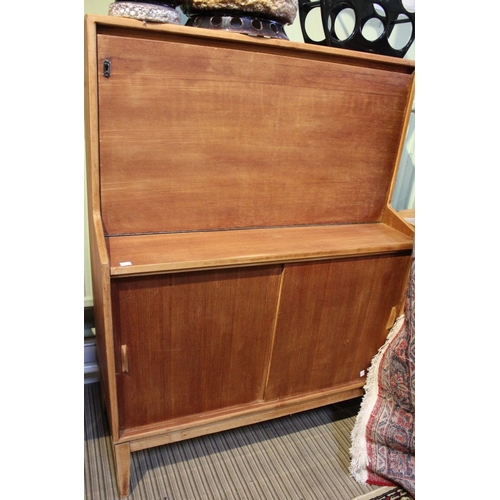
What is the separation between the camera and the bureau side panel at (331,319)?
3.83 ft

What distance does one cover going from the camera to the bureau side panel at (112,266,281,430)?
1.01 m

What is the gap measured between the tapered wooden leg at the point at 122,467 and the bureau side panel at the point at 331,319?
1.35 ft

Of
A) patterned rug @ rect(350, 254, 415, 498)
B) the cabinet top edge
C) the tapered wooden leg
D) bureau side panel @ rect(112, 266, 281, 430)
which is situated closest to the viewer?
the cabinet top edge

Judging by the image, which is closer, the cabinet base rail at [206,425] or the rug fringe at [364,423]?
the cabinet base rail at [206,425]

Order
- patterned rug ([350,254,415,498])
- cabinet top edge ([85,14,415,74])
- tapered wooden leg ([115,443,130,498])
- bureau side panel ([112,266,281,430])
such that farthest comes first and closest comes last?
patterned rug ([350,254,415,498])
tapered wooden leg ([115,443,130,498])
bureau side panel ([112,266,281,430])
cabinet top edge ([85,14,415,74])

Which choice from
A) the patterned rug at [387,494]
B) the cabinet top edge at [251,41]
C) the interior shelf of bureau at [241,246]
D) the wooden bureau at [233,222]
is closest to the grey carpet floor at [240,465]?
the patterned rug at [387,494]

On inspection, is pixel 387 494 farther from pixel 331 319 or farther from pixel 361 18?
pixel 361 18

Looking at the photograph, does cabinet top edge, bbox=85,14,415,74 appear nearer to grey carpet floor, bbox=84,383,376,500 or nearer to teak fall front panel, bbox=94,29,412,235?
teak fall front panel, bbox=94,29,412,235

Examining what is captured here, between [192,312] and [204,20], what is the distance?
0.69m

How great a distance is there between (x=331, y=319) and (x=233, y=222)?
0.39 meters

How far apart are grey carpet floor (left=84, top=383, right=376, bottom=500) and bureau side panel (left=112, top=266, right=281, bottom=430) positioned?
0.23 metres

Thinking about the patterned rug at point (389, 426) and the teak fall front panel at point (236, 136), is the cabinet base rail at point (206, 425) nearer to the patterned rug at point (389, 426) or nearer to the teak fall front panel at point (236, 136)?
the patterned rug at point (389, 426)

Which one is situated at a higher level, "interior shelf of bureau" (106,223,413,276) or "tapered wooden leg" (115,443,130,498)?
"interior shelf of bureau" (106,223,413,276)

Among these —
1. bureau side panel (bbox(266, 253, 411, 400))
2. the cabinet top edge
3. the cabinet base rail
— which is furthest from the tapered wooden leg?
the cabinet top edge
